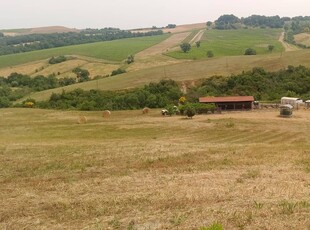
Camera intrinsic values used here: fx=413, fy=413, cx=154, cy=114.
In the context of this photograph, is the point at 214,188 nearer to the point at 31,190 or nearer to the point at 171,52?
the point at 31,190

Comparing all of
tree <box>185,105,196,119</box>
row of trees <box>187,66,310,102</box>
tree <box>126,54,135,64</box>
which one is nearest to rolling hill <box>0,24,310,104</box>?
tree <box>126,54,135,64</box>

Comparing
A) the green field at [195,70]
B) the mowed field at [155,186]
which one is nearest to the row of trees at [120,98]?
the green field at [195,70]

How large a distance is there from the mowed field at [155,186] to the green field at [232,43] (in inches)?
3828

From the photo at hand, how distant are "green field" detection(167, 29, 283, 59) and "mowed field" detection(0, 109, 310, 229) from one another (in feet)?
319

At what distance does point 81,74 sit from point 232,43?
6409cm

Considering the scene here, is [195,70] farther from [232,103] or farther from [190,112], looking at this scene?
[190,112]

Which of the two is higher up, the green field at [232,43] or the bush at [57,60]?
the green field at [232,43]

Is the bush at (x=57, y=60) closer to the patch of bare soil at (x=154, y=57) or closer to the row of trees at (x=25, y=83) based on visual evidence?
the row of trees at (x=25, y=83)

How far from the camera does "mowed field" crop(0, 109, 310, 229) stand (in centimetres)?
1380

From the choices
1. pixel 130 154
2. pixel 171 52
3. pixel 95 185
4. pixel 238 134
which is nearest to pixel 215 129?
pixel 238 134

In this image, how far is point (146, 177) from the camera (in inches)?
822

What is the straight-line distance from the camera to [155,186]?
18.7 meters

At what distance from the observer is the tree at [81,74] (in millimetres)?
116875

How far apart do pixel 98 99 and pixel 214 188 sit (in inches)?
2513
